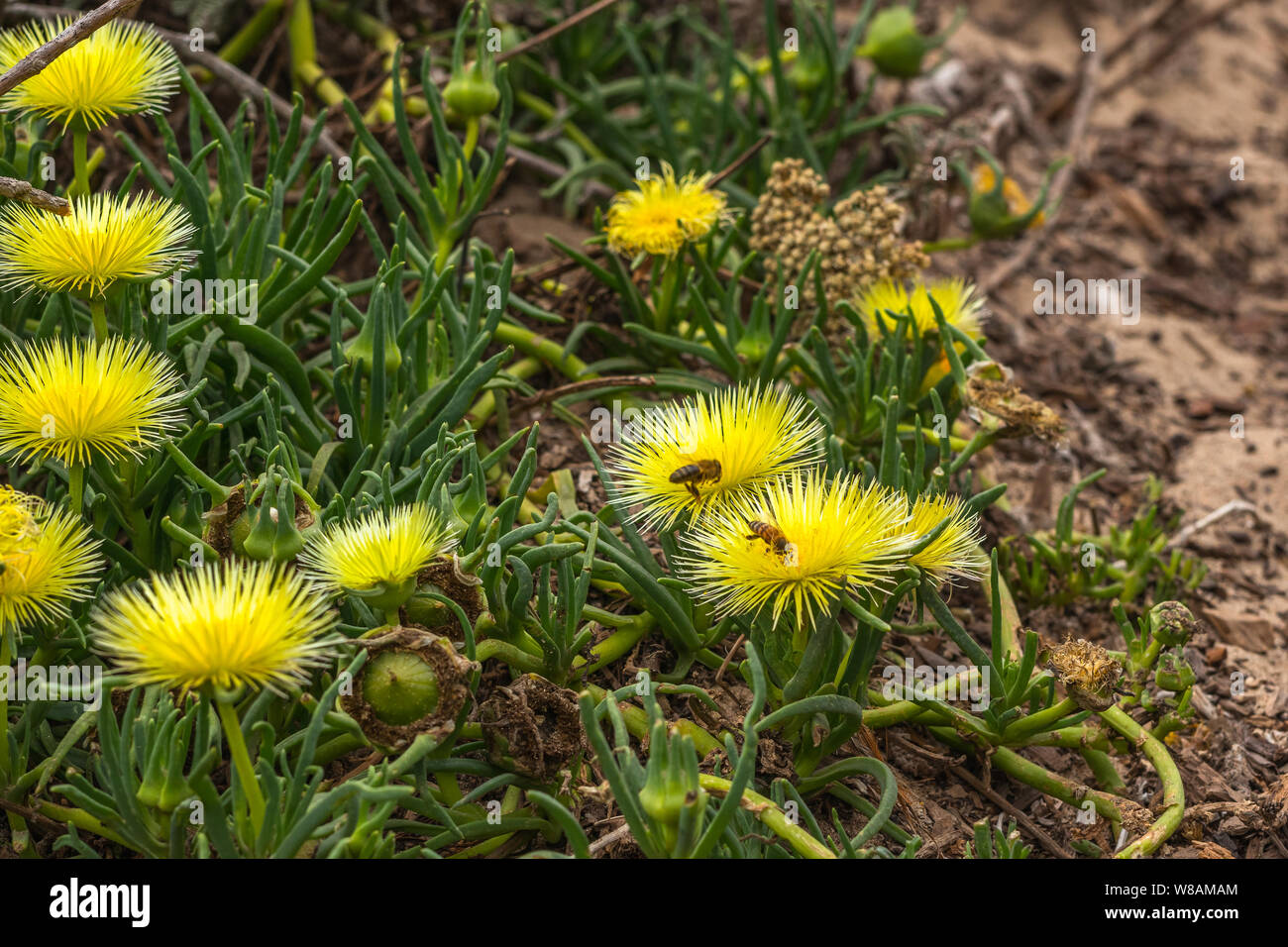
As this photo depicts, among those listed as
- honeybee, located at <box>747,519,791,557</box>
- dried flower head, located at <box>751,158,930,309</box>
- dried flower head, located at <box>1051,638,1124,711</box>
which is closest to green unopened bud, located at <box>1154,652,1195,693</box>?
dried flower head, located at <box>1051,638,1124,711</box>

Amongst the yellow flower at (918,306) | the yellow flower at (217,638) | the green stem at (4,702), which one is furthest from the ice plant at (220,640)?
the yellow flower at (918,306)

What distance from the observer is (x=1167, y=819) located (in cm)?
170

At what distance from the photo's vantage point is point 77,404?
Answer: 1.44 metres

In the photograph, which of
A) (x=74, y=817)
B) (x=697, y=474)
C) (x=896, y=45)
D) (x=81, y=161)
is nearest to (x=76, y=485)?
(x=74, y=817)

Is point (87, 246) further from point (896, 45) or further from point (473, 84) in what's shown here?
point (896, 45)

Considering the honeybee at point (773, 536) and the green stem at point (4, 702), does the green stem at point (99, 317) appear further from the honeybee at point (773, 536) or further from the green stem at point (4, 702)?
the honeybee at point (773, 536)

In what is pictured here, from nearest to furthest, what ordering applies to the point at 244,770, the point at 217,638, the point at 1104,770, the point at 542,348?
the point at 217,638 → the point at 244,770 → the point at 1104,770 → the point at 542,348

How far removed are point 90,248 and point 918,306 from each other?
1.36m

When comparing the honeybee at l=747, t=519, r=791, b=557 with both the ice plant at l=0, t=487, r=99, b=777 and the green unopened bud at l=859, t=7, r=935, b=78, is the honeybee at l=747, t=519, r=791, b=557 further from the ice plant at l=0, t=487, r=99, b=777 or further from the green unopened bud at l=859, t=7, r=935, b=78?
the green unopened bud at l=859, t=7, r=935, b=78

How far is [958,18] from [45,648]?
2.76m

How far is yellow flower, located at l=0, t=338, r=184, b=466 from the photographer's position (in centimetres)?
144

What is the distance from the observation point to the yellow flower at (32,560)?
4.41 feet
